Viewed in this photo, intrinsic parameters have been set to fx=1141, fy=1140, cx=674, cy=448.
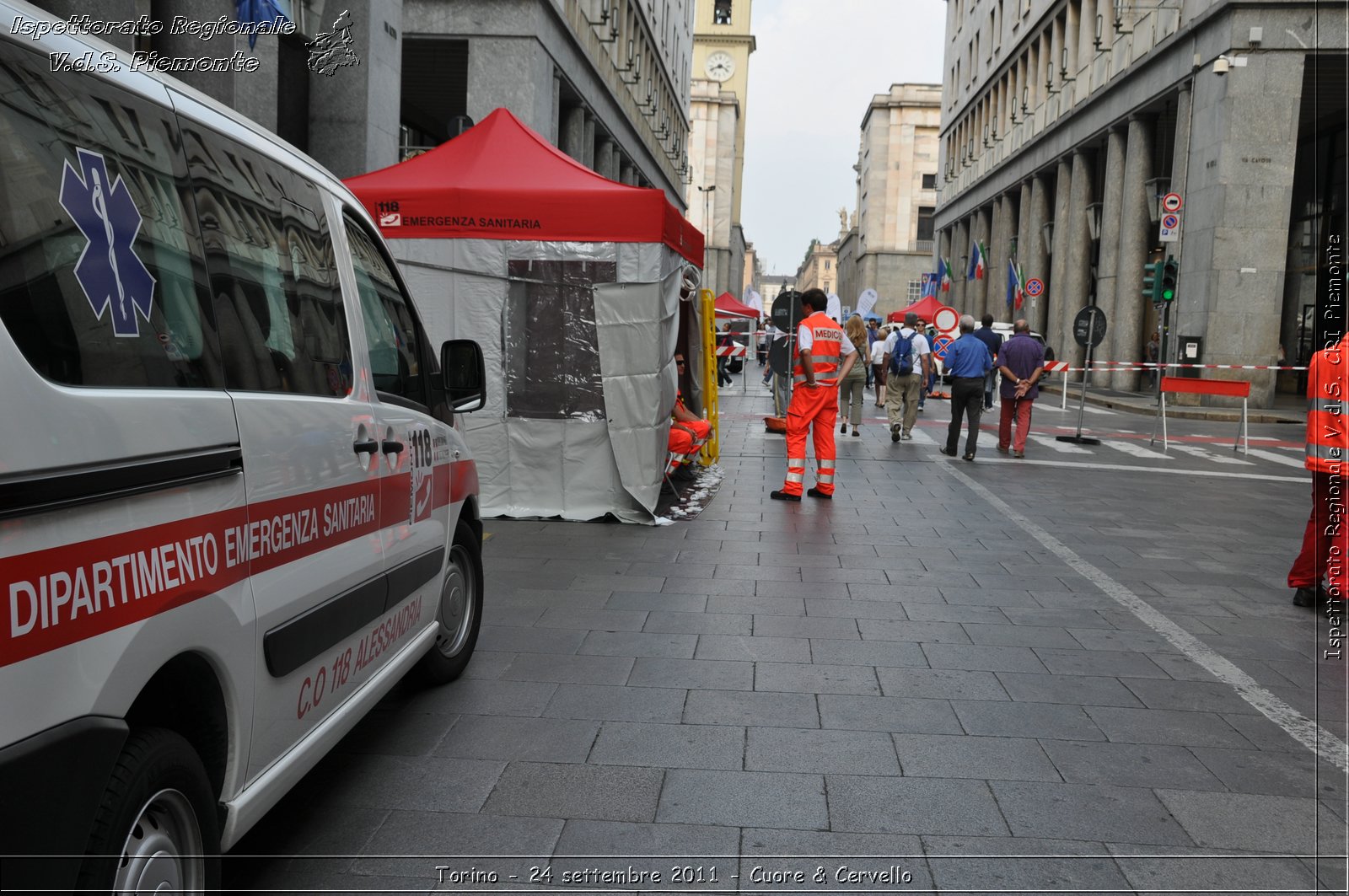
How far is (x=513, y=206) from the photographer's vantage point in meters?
9.09

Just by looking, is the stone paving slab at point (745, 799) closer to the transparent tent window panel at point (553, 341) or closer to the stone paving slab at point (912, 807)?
the stone paving slab at point (912, 807)

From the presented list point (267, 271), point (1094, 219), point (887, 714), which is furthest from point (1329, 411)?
point (1094, 219)

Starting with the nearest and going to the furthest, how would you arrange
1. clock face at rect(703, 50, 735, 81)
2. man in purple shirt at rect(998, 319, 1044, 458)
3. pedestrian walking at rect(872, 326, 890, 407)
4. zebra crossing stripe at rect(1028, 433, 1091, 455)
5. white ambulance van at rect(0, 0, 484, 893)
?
white ambulance van at rect(0, 0, 484, 893) < man in purple shirt at rect(998, 319, 1044, 458) < zebra crossing stripe at rect(1028, 433, 1091, 455) < pedestrian walking at rect(872, 326, 890, 407) < clock face at rect(703, 50, 735, 81)

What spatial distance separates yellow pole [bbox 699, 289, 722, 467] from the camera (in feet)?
41.3

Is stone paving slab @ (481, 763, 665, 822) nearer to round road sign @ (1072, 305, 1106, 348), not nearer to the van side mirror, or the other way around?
the van side mirror

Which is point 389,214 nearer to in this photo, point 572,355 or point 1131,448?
point 572,355

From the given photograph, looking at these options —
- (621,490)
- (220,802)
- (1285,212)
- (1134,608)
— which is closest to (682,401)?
(621,490)

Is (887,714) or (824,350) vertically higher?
(824,350)

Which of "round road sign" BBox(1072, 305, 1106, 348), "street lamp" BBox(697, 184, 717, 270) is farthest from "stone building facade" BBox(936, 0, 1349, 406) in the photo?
"street lamp" BBox(697, 184, 717, 270)

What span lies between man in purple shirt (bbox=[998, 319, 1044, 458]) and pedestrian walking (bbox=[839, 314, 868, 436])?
1.99 meters

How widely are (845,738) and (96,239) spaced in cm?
319

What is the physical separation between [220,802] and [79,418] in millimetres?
1080

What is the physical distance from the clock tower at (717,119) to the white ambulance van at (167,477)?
8509 cm

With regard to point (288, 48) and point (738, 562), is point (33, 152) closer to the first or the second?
point (738, 562)
